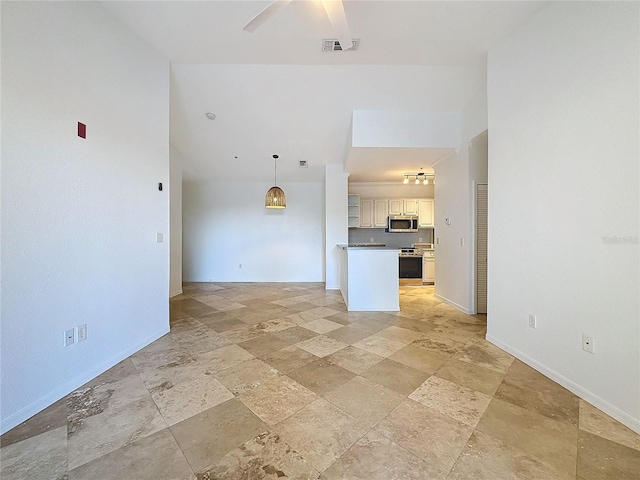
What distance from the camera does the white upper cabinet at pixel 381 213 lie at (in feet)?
22.4

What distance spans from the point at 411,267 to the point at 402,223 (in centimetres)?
120

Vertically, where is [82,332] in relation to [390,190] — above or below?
below

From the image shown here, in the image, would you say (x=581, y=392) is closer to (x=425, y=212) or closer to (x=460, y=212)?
(x=460, y=212)

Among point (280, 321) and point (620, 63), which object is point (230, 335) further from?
point (620, 63)

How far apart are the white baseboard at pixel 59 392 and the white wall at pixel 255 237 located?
4.31 m

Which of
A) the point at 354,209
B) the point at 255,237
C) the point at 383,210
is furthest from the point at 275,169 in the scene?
the point at 383,210

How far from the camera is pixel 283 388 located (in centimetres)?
198

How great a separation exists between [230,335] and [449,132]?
421cm

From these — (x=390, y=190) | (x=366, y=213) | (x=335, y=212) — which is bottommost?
(x=335, y=212)

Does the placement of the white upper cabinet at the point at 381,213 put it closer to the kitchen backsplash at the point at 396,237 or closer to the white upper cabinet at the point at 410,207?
the kitchen backsplash at the point at 396,237

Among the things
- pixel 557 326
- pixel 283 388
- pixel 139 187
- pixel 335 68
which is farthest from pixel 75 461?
pixel 335 68

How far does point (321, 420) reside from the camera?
5.33 ft

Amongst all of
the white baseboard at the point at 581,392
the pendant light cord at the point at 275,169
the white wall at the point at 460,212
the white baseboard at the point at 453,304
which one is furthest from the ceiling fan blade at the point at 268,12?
the white baseboard at the point at 453,304

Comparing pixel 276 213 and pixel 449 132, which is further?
pixel 276 213
